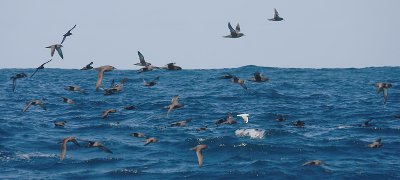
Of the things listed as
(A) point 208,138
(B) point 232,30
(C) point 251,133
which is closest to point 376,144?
(C) point 251,133

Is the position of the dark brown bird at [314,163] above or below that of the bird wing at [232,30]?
below

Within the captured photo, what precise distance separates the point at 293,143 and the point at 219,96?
20.0 m

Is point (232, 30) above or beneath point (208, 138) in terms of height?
above

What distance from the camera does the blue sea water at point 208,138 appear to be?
2227 centimetres

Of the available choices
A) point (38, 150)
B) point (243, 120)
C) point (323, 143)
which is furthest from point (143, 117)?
point (323, 143)

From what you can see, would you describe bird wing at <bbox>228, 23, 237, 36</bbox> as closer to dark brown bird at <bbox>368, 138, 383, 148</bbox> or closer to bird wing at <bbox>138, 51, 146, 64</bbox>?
bird wing at <bbox>138, 51, 146, 64</bbox>

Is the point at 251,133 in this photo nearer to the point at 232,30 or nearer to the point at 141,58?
the point at 232,30

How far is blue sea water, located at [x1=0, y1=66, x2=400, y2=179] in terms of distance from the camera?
877 inches

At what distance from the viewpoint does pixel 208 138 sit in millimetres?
28188

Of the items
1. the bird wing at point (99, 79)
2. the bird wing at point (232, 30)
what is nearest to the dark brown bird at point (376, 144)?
the bird wing at point (232, 30)

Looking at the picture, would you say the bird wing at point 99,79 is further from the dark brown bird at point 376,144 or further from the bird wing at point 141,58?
the dark brown bird at point 376,144

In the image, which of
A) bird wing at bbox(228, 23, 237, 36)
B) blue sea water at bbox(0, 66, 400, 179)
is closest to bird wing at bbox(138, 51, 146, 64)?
blue sea water at bbox(0, 66, 400, 179)

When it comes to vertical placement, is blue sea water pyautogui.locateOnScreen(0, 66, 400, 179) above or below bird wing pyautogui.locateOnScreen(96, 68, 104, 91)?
below

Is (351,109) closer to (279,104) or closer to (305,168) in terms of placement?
(279,104)
